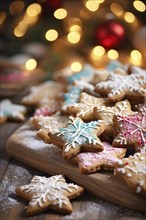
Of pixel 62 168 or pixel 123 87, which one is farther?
pixel 123 87

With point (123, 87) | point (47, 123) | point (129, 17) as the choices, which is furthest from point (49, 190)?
point (129, 17)

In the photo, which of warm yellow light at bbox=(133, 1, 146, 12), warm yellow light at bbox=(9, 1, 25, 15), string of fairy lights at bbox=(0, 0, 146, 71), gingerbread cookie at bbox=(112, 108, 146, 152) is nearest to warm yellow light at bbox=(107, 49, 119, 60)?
string of fairy lights at bbox=(0, 0, 146, 71)

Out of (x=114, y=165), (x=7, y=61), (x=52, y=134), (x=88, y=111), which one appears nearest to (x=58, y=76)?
(x=7, y=61)

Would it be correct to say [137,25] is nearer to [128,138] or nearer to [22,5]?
[22,5]

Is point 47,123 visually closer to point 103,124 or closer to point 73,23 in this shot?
point 103,124

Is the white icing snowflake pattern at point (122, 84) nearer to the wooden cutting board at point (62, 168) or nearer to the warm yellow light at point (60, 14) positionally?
the wooden cutting board at point (62, 168)

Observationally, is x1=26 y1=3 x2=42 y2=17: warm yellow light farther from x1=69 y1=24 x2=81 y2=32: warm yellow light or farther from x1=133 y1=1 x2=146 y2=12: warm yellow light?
x1=133 y1=1 x2=146 y2=12: warm yellow light
